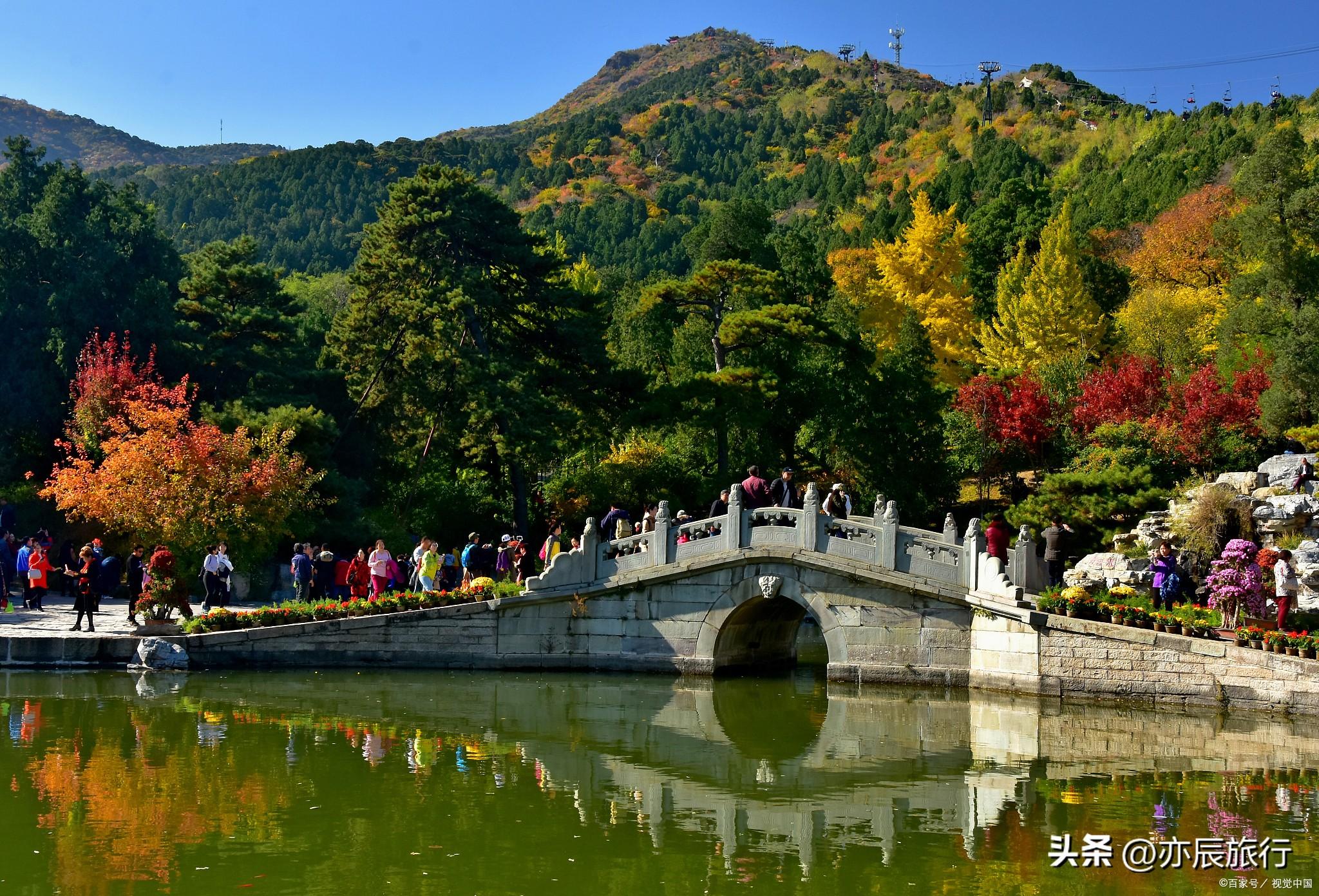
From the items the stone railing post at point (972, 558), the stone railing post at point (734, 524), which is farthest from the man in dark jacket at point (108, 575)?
the stone railing post at point (972, 558)

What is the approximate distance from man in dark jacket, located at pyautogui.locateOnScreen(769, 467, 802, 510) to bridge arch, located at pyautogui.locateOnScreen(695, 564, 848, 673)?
52.8 inches

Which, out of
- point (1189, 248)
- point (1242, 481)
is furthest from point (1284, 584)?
point (1189, 248)

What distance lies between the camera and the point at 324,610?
2172 centimetres

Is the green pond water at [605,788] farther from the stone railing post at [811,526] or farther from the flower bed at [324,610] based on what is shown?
the stone railing post at [811,526]

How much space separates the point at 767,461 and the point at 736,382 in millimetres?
3106

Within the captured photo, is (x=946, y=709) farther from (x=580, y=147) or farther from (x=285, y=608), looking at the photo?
(x=580, y=147)

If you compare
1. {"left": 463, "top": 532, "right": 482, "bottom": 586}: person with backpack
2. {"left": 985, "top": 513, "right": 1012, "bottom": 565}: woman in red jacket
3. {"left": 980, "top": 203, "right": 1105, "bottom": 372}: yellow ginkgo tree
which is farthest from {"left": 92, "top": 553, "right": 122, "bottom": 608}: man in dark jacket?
{"left": 980, "top": 203, "right": 1105, "bottom": 372}: yellow ginkgo tree

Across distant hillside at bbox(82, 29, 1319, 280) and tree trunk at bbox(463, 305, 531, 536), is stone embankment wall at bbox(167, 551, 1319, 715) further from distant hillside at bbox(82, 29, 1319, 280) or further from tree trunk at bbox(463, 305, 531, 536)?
distant hillside at bbox(82, 29, 1319, 280)

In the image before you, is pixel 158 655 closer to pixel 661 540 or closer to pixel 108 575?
pixel 108 575

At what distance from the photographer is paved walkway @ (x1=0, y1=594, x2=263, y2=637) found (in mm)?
21266

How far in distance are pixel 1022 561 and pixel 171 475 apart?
51.1 ft

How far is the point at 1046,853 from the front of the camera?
37.5 ft

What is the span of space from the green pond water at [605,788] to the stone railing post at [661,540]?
85.6 inches

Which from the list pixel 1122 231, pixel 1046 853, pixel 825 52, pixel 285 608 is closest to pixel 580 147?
pixel 825 52
